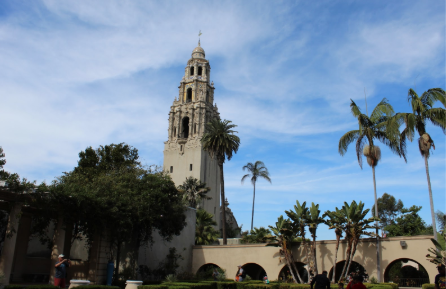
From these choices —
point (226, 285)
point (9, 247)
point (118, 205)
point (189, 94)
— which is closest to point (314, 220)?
point (226, 285)

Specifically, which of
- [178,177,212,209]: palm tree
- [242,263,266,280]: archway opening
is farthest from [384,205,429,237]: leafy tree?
[178,177,212,209]: palm tree

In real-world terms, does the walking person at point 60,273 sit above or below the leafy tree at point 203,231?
below

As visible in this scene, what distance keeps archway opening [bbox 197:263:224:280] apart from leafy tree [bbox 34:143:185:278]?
4.79m

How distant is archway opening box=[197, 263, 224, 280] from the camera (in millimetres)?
30550

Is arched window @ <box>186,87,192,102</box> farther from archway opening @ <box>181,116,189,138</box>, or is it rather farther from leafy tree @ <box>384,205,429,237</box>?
leafy tree @ <box>384,205,429,237</box>

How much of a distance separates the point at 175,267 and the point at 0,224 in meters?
13.7

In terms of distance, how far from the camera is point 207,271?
31.8 meters

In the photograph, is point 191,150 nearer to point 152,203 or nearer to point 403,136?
point 152,203

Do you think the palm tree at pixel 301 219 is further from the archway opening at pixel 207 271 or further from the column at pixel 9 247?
the column at pixel 9 247

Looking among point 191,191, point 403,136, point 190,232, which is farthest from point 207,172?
point 403,136

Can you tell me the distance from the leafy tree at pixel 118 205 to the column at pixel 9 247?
106 cm

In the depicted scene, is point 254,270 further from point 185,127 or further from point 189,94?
point 189,94

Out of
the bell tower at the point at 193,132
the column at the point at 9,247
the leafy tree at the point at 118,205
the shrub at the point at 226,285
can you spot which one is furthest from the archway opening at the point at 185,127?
the column at the point at 9,247

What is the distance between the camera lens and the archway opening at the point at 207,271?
3055 cm
